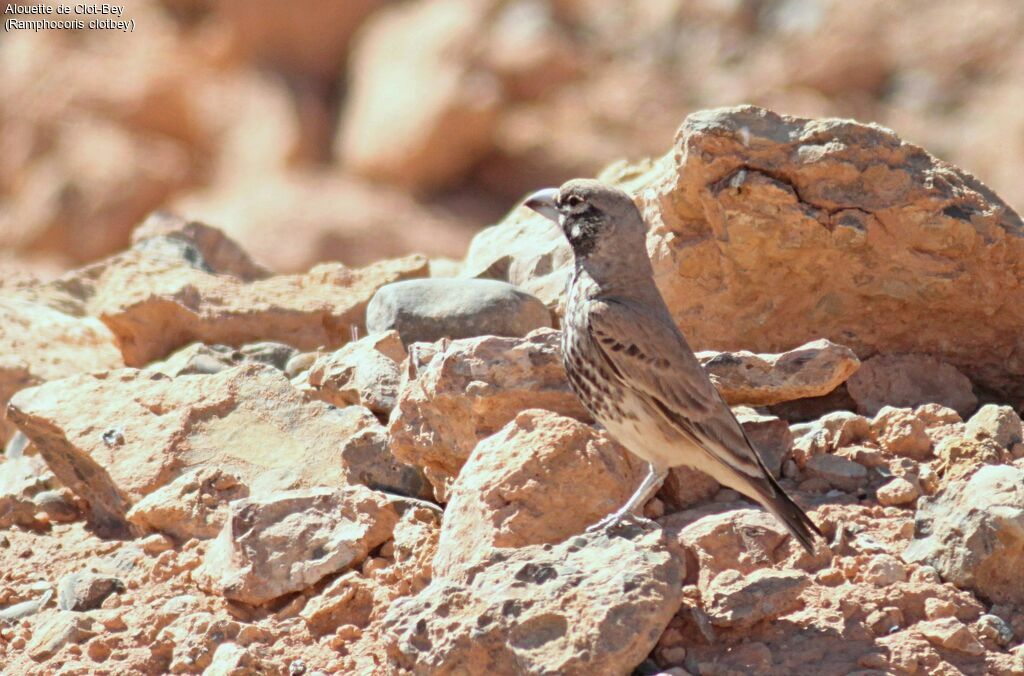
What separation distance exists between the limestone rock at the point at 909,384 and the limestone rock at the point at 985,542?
1.26 meters

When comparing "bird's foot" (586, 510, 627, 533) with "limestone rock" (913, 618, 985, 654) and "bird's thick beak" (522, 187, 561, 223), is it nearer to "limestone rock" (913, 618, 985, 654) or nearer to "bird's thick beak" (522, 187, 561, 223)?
"limestone rock" (913, 618, 985, 654)

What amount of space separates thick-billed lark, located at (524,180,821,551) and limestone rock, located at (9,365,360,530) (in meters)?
1.40

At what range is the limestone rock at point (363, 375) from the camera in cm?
683

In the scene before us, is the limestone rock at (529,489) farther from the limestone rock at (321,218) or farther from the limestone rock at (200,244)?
the limestone rock at (321,218)

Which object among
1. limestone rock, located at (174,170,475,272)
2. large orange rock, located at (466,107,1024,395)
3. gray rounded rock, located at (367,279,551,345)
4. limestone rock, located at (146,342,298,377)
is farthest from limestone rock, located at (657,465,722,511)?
limestone rock, located at (174,170,475,272)

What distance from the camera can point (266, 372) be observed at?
7.11 m

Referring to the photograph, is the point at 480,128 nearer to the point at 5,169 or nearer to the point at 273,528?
the point at 5,169

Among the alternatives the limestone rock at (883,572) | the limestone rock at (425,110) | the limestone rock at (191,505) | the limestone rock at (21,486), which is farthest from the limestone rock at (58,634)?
the limestone rock at (425,110)

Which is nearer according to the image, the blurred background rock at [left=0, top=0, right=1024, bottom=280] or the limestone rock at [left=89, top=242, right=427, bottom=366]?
the limestone rock at [left=89, top=242, right=427, bottom=366]

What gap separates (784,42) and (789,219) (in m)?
14.6

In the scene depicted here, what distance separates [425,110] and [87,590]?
14045 mm

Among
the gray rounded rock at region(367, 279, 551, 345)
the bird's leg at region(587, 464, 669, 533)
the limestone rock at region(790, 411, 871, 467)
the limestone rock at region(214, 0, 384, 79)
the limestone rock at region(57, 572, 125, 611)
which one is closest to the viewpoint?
the bird's leg at region(587, 464, 669, 533)

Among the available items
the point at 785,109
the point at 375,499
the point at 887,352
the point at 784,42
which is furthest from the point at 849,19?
the point at 375,499

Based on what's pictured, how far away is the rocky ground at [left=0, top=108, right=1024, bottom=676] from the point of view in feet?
16.5
